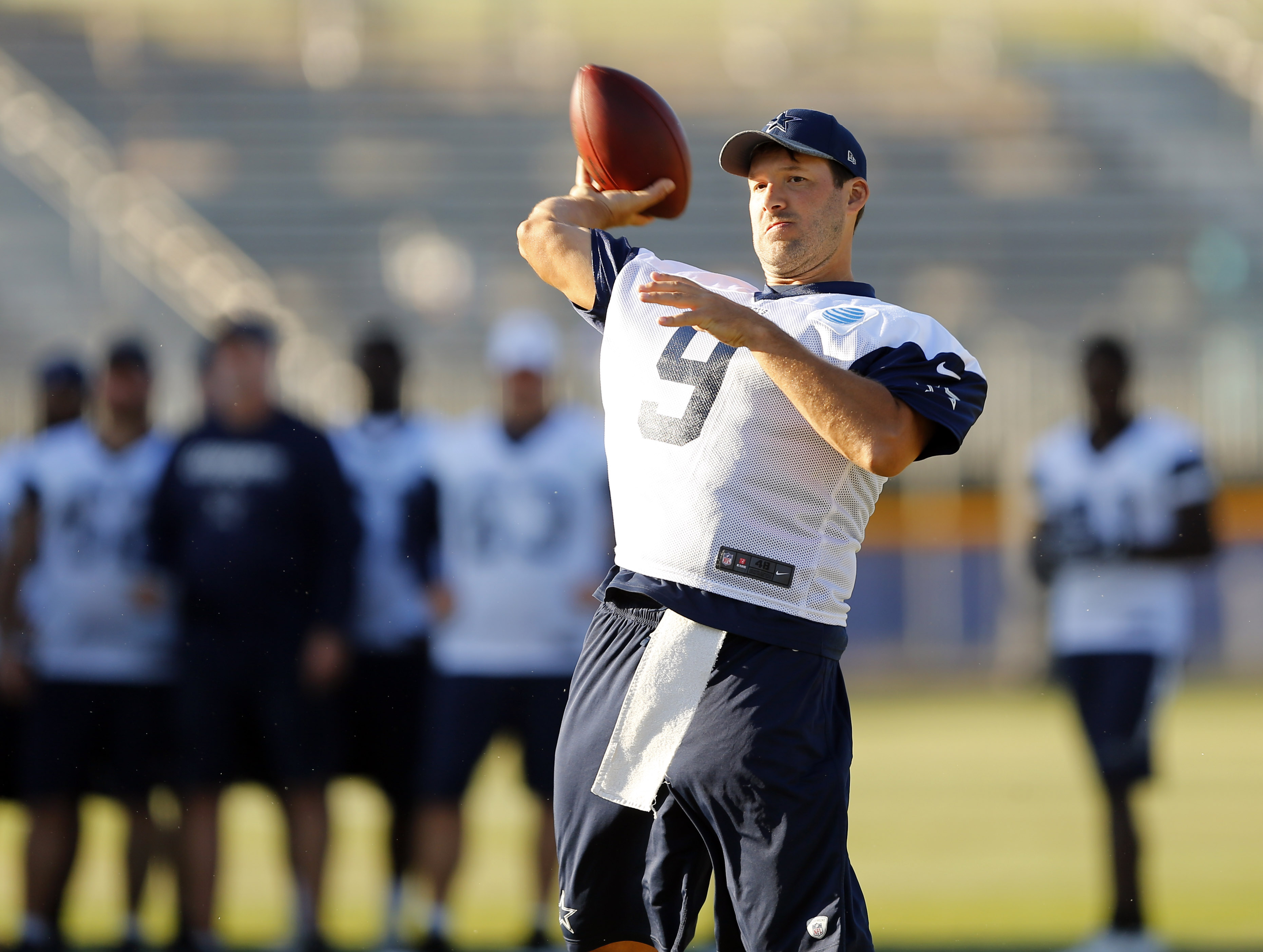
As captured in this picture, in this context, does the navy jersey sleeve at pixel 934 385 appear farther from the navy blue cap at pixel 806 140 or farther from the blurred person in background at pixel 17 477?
the blurred person in background at pixel 17 477

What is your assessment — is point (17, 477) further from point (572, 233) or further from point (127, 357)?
point (572, 233)

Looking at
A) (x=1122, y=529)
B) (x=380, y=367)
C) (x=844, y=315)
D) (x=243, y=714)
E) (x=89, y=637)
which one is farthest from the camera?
(x=380, y=367)

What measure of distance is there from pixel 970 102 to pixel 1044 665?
7.77 metres

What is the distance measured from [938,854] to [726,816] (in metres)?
3.89

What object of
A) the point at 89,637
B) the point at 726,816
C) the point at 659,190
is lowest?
the point at 726,816

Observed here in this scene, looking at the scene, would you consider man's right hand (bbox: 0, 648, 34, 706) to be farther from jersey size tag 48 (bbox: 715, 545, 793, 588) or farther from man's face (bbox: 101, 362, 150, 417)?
jersey size tag 48 (bbox: 715, 545, 793, 588)

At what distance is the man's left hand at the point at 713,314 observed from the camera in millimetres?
2246

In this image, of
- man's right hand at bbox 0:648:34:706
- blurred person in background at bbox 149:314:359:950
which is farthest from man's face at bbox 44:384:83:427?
man's right hand at bbox 0:648:34:706

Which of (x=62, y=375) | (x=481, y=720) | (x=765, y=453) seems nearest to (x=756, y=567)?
(x=765, y=453)

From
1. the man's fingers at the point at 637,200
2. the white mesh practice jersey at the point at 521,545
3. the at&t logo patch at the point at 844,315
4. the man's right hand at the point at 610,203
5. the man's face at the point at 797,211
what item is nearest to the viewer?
the at&t logo patch at the point at 844,315

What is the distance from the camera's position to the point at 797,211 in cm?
258

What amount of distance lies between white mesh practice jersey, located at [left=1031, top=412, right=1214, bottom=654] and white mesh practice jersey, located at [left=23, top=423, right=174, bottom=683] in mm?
2898

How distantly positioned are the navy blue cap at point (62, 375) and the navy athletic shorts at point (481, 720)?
1.68 meters

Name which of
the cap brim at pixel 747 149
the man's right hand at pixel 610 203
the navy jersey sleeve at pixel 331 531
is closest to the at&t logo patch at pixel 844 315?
the cap brim at pixel 747 149
